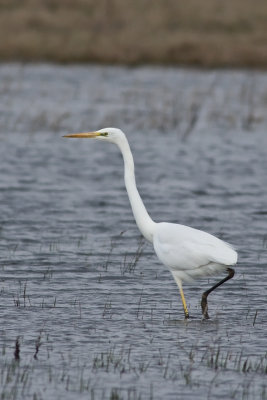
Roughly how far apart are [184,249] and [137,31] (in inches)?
1045

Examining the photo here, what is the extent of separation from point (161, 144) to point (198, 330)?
40.7ft

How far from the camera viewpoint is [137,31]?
34.8 metres

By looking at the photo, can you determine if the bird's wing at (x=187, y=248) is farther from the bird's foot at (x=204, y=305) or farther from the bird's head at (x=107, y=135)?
the bird's head at (x=107, y=135)

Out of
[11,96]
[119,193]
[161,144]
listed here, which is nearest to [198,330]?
[119,193]

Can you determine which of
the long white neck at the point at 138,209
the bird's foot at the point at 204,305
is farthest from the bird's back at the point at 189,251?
the bird's foot at the point at 204,305

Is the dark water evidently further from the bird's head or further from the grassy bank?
the grassy bank

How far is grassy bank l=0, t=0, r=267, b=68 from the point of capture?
3247 centimetres

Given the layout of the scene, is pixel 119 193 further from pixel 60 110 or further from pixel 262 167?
pixel 60 110

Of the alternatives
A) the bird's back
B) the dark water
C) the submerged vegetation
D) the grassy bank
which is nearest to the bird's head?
the bird's back

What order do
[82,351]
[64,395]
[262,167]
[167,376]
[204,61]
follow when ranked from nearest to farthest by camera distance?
[64,395], [167,376], [82,351], [262,167], [204,61]

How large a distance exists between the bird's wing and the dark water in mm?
597

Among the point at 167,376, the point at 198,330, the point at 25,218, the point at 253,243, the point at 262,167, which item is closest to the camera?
the point at 167,376

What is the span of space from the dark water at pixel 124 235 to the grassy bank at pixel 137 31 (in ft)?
11.5

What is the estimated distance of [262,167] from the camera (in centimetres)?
1903
